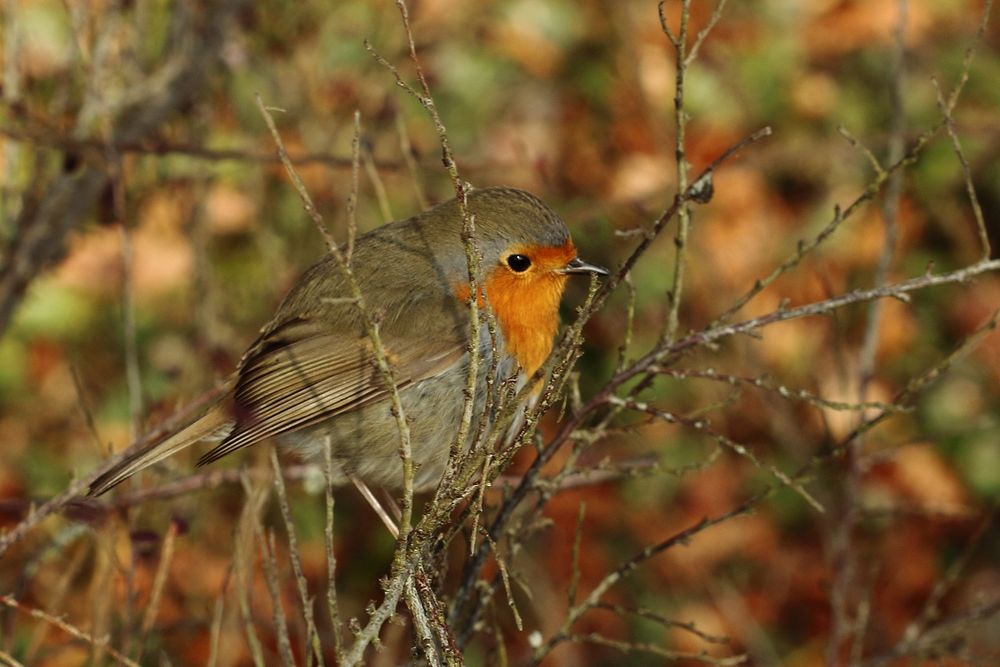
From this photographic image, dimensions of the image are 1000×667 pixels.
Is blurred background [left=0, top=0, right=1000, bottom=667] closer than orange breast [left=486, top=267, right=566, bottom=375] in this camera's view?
No

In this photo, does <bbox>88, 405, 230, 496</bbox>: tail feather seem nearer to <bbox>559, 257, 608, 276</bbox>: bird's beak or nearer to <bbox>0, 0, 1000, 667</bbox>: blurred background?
<bbox>559, 257, 608, 276</bbox>: bird's beak

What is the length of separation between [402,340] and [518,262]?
300mm

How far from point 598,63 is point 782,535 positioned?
239 centimetres

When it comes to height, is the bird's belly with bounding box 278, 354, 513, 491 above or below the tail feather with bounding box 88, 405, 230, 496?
below

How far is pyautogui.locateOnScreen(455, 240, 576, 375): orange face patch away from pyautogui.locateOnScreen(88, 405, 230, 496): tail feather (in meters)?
0.60

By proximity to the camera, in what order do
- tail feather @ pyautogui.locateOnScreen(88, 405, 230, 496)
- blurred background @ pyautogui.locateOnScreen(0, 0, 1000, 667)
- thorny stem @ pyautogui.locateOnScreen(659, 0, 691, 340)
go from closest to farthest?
1. thorny stem @ pyautogui.locateOnScreen(659, 0, 691, 340)
2. tail feather @ pyautogui.locateOnScreen(88, 405, 230, 496)
3. blurred background @ pyautogui.locateOnScreen(0, 0, 1000, 667)

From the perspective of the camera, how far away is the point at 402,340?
2619mm

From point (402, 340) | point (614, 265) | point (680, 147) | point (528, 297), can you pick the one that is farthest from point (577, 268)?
point (614, 265)

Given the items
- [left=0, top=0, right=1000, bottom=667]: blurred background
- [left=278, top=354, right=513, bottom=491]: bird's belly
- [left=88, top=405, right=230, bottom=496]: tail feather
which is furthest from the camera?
[left=0, top=0, right=1000, bottom=667]: blurred background

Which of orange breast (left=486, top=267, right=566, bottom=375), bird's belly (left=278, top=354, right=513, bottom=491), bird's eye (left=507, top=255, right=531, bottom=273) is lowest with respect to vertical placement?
bird's belly (left=278, top=354, right=513, bottom=491)

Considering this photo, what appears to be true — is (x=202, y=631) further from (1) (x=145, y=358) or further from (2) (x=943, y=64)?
(2) (x=943, y=64)

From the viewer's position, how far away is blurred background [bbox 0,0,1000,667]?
4.24 metres

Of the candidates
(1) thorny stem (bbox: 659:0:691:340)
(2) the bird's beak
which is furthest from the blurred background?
(1) thorny stem (bbox: 659:0:691:340)

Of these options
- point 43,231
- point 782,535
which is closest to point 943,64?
point 782,535
